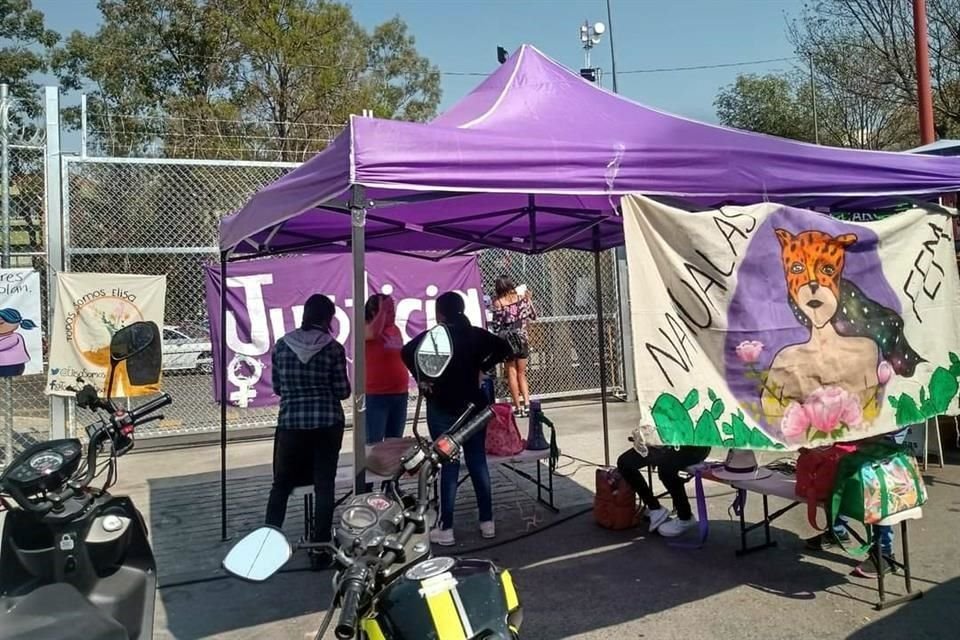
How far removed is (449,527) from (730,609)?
1.90 m

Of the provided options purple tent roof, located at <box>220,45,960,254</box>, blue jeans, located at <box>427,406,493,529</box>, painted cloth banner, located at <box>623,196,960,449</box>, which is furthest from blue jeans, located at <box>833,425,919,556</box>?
blue jeans, located at <box>427,406,493,529</box>

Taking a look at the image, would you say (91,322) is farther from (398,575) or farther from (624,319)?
(624,319)

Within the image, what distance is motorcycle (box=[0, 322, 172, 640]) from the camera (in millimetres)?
2588

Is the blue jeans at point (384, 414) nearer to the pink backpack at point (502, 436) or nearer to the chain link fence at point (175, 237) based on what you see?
the pink backpack at point (502, 436)

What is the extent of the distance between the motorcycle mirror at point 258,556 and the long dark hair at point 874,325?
9.64 ft

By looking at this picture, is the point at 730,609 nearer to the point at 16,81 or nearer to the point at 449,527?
the point at 449,527

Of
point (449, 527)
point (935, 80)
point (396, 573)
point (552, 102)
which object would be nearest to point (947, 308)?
point (552, 102)

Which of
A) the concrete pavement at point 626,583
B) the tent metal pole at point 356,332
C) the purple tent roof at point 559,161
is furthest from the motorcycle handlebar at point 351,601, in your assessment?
the concrete pavement at point 626,583

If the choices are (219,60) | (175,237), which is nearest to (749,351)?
(175,237)

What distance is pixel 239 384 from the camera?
817 cm

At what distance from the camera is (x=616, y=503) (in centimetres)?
537

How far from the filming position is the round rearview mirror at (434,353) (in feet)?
13.5

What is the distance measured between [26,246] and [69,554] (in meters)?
6.35

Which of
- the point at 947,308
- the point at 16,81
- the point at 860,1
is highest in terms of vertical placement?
the point at 16,81
